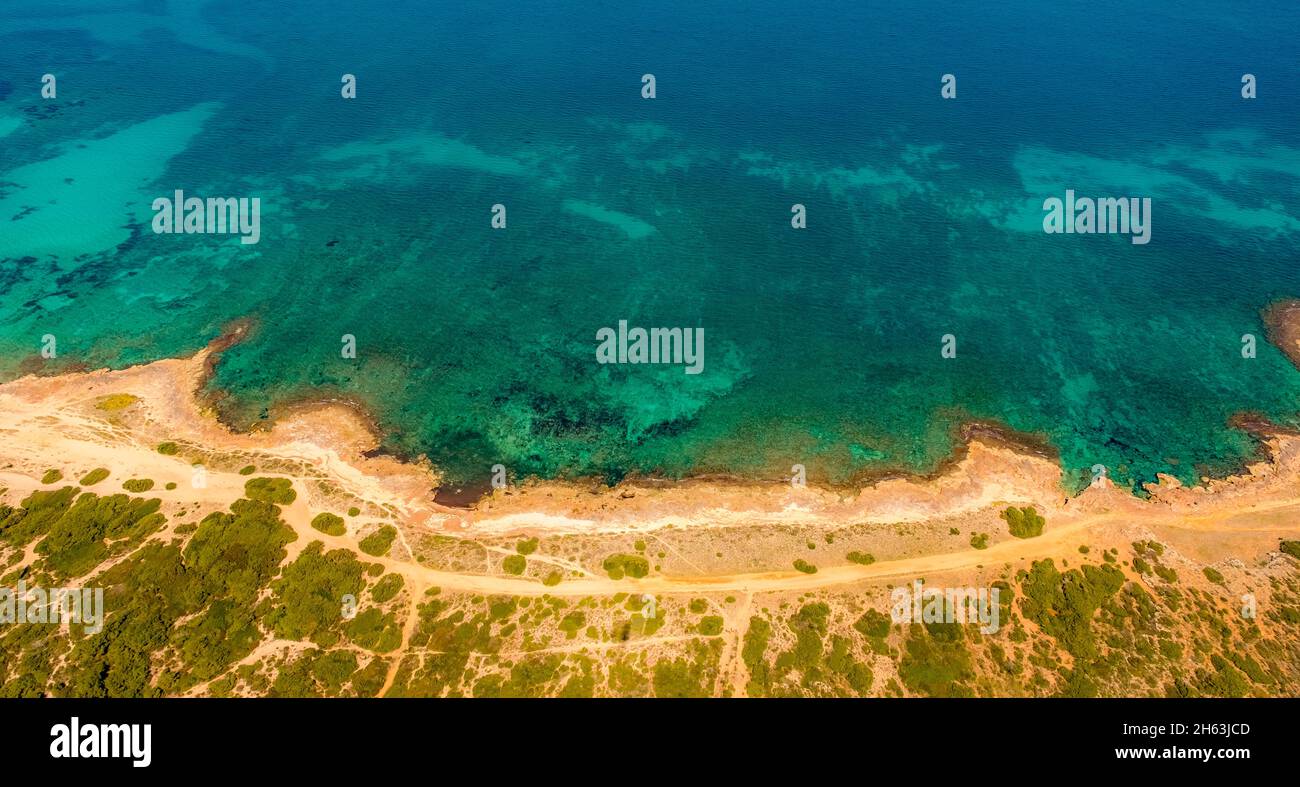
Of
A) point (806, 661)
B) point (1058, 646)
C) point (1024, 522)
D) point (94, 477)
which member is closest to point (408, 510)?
point (94, 477)

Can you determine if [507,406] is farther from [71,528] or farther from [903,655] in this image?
[903,655]

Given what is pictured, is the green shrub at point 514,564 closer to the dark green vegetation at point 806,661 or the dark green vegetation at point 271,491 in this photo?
the dark green vegetation at point 806,661

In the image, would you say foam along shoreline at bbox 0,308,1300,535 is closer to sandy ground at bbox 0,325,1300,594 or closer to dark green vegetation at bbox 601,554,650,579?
sandy ground at bbox 0,325,1300,594

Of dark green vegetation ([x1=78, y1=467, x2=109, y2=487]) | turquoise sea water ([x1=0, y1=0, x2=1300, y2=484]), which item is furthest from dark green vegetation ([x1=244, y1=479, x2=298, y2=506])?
dark green vegetation ([x1=78, y1=467, x2=109, y2=487])

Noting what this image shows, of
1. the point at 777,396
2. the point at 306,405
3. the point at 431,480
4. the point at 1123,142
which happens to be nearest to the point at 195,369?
the point at 306,405

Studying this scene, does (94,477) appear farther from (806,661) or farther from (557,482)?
(806,661)

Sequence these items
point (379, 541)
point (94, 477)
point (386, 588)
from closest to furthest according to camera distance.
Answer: point (386, 588) → point (379, 541) → point (94, 477)
